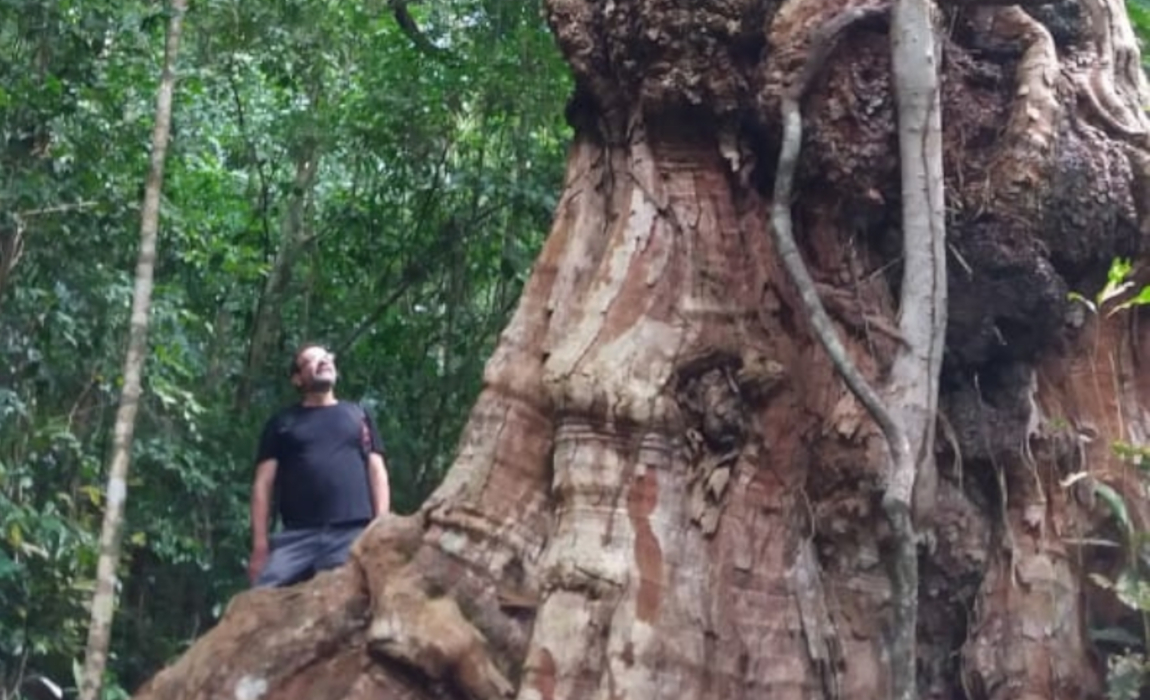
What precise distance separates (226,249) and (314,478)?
526 centimetres

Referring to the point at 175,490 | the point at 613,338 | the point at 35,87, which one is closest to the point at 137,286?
the point at 35,87

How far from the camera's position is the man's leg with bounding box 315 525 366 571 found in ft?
23.0

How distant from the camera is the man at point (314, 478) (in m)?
7.04

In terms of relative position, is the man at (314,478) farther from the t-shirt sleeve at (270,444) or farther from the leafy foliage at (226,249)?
the leafy foliage at (226,249)

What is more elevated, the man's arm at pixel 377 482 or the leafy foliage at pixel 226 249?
the leafy foliage at pixel 226 249

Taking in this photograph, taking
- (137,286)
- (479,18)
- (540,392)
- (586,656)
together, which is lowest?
(586,656)

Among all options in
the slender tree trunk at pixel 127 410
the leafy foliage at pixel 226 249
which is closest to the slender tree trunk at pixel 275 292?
the leafy foliage at pixel 226 249

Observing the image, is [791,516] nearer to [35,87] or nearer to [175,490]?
[35,87]

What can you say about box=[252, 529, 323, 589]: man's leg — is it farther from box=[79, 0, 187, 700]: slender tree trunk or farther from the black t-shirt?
box=[79, 0, 187, 700]: slender tree trunk

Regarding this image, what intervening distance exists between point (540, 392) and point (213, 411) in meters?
7.87

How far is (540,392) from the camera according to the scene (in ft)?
18.1

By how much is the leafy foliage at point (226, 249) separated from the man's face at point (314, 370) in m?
2.84

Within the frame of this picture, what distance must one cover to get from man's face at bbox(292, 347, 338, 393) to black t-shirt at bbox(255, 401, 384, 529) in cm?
8

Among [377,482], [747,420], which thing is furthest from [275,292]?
[747,420]
